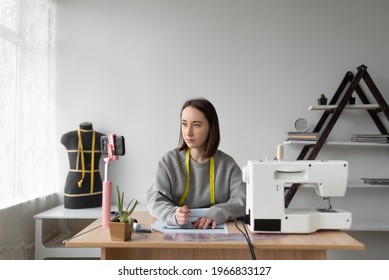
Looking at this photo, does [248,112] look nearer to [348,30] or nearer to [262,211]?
[348,30]

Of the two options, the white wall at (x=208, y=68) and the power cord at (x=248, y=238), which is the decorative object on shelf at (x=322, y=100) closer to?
the white wall at (x=208, y=68)

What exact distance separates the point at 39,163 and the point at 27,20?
3.47 feet

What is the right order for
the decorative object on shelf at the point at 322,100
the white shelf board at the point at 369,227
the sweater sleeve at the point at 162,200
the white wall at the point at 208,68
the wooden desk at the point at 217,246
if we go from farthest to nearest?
the white wall at the point at 208,68 → the decorative object on shelf at the point at 322,100 → the white shelf board at the point at 369,227 → the sweater sleeve at the point at 162,200 → the wooden desk at the point at 217,246

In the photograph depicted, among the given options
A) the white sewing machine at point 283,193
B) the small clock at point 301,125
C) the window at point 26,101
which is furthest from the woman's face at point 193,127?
the small clock at point 301,125

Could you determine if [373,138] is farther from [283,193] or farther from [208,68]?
[283,193]

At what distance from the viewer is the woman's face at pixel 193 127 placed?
1766 mm

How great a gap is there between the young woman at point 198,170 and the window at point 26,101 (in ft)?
3.87

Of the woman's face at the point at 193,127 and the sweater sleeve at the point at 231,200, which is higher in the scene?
the woman's face at the point at 193,127

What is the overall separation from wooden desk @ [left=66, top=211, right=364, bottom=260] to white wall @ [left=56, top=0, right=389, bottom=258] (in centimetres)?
164

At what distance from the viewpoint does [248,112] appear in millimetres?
3148

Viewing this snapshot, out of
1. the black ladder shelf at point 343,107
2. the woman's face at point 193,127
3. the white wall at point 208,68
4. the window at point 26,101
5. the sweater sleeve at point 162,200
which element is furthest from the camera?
the white wall at point 208,68

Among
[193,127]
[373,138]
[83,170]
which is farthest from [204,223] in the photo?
[373,138]

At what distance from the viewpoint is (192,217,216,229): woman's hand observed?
1.51 meters

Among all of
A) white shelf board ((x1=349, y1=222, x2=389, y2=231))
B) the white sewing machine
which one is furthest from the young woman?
white shelf board ((x1=349, y1=222, x2=389, y2=231))
